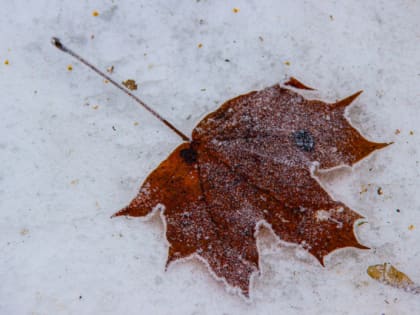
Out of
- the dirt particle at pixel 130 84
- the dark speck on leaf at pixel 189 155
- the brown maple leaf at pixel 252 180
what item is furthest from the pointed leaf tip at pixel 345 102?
the dirt particle at pixel 130 84

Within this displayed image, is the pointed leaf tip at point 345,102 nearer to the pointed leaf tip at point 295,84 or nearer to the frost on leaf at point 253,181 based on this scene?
the frost on leaf at point 253,181

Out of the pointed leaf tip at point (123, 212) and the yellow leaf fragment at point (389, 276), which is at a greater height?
the yellow leaf fragment at point (389, 276)

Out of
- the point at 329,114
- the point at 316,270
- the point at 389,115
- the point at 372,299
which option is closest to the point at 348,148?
the point at 329,114

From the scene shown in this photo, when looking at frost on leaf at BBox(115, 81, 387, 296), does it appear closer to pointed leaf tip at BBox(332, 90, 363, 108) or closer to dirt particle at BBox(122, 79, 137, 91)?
pointed leaf tip at BBox(332, 90, 363, 108)

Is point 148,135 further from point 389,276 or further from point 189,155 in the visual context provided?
point 389,276

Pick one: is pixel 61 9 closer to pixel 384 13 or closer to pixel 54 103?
pixel 54 103

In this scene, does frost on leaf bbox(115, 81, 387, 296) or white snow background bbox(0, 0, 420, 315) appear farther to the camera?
white snow background bbox(0, 0, 420, 315)

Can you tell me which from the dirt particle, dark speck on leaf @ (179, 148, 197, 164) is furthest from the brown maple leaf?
the dirt particle

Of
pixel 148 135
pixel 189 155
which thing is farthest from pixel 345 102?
pixel 148 135
